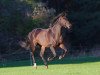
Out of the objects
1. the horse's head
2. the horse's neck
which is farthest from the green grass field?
the horse's head

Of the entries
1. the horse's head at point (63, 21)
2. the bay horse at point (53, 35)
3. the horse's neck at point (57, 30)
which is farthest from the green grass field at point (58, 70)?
the horse's head at point (63, 21)

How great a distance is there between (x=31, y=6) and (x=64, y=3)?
4.67 meters

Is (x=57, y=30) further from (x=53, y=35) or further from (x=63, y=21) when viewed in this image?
(x=63, y=21)

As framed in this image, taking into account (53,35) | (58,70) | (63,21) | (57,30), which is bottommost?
(58,70)

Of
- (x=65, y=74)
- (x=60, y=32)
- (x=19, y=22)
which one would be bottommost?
(x=65, y=74)

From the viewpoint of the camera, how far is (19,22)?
47250 mm

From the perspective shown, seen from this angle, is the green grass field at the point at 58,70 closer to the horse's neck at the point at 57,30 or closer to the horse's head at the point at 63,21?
the horse's neck at the point at 57,30

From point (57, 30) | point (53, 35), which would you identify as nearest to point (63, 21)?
point (57, 30)

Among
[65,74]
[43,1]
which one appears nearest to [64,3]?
[43,1]

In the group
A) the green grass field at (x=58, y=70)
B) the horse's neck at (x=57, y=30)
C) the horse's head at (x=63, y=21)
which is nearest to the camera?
the green grass field at (x=58, y=70)

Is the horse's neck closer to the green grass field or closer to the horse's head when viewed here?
the horse's head

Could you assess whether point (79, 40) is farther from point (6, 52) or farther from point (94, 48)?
point (6, 52)

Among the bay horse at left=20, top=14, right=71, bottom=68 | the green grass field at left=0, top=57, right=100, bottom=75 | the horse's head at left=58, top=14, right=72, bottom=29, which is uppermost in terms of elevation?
the horse's head at left=58, top=14, right=72, bottom=29

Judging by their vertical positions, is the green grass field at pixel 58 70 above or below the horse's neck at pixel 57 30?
below
